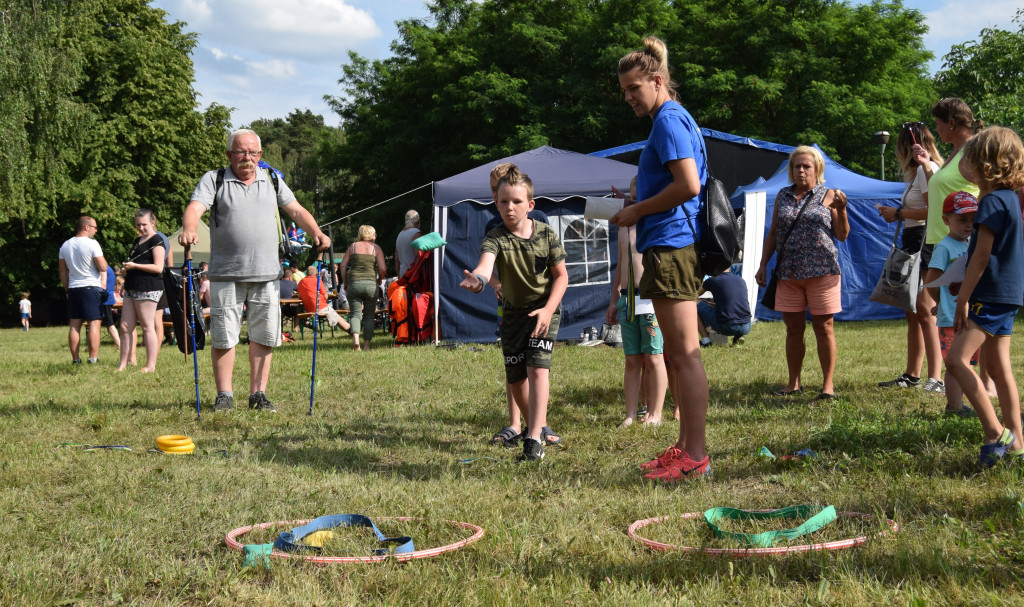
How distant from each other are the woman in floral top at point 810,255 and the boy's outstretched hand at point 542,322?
6.89ft

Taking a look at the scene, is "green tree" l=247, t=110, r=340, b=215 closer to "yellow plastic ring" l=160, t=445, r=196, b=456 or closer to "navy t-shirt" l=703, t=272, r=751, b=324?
"navy t-shirt" l=703, t=272, r=751, b=324

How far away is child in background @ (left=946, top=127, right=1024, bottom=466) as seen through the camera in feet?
12.3

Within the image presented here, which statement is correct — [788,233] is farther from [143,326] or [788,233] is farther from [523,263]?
[143,326]

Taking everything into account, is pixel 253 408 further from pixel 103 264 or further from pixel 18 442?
pixel 103 264

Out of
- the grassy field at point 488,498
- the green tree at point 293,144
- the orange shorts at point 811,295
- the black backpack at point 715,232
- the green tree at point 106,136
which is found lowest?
the grassy field at point 488,498

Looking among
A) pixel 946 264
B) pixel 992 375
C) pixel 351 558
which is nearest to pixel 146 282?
pixel 351 558

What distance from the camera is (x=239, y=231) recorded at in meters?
6.12

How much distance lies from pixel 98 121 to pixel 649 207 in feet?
105

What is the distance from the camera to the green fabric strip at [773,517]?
2.79 m

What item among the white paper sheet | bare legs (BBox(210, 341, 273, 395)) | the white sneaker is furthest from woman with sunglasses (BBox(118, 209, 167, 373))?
the white sneaker

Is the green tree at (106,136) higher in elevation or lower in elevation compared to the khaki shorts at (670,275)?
higher

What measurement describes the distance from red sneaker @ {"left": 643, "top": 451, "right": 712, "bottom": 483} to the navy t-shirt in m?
6.83

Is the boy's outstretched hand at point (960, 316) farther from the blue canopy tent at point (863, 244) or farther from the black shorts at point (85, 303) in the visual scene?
the blue canopy tent at point (863, 244)

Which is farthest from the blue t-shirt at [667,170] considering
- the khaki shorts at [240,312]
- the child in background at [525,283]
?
the khaki shorts at [240,312]
